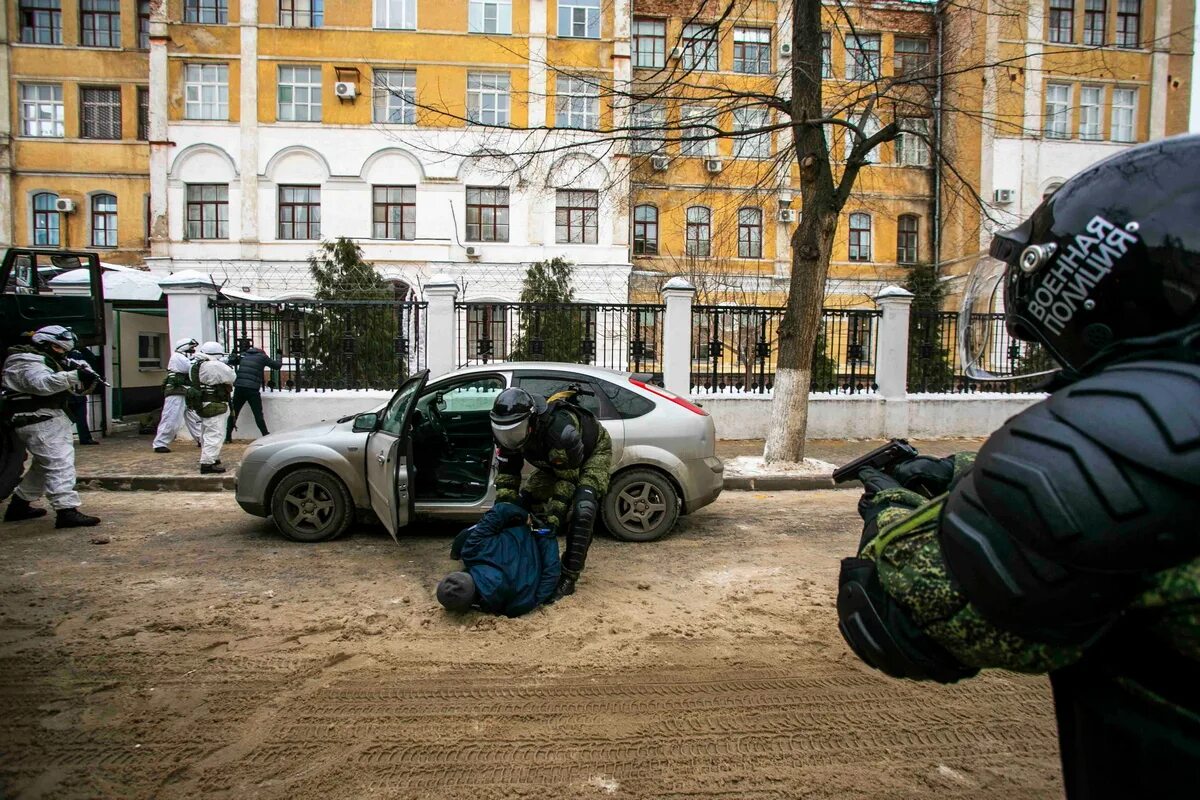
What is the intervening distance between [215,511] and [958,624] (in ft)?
25.6

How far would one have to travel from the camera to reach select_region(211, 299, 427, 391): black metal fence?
38.2 feet

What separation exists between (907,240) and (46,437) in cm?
2978

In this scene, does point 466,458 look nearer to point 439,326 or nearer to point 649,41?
point 439,326

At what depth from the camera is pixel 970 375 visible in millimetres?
2184

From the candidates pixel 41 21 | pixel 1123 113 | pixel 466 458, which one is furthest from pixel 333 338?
pixel 1123 113

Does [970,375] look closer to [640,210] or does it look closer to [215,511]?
[215,511]

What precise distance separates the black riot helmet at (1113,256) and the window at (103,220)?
31.7 meters

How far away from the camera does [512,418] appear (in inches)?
164

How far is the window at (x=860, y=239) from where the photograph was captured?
2814 centimetres

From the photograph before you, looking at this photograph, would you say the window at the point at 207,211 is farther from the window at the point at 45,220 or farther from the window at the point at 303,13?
the window at the point at 303,13

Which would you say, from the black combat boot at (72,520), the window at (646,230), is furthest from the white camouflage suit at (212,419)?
the window at (646,230)

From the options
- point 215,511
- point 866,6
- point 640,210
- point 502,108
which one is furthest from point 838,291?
point 215,511

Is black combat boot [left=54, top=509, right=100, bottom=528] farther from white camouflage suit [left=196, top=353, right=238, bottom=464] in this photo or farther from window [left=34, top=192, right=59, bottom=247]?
window [left=34, top=192, right=59, bottom=247]

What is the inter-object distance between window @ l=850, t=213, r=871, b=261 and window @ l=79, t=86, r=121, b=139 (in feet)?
95.0
